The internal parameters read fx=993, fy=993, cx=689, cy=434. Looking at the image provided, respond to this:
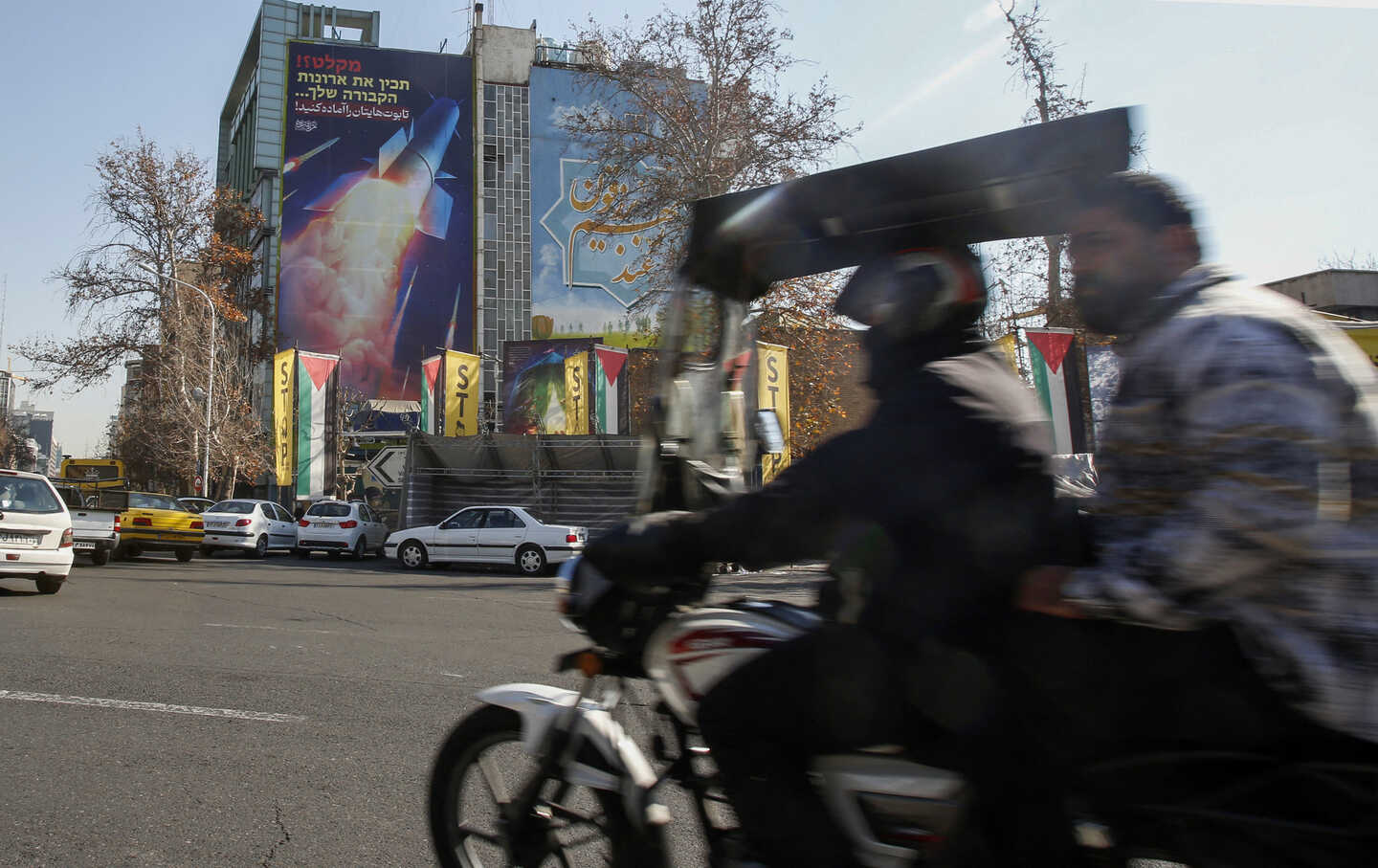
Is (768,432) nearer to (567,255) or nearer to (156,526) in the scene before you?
(156,526)

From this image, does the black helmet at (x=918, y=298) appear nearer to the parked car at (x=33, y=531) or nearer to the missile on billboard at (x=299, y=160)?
the parked car at (x=33, y=531)

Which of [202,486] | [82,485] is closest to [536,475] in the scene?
[82,485]

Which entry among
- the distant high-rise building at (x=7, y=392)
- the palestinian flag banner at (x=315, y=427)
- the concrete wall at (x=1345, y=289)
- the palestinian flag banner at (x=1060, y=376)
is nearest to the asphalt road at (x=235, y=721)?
the palestinian flag banner at (x=1060, y=376)

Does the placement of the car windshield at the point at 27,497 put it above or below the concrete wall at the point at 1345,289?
below

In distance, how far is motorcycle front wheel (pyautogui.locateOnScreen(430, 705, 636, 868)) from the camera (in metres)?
2.60

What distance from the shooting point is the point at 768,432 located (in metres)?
2.88

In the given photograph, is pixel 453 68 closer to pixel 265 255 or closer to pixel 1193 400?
pixel 265 255

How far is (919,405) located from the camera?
6.96 ft

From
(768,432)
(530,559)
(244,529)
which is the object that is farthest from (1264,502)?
(244,529)

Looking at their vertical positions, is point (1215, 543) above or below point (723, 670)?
above

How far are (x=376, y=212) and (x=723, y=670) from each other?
52.3 metres

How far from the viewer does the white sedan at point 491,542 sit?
1939 cm

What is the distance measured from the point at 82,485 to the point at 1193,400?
2741cm

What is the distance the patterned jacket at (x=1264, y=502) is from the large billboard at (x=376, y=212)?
5108 cm
